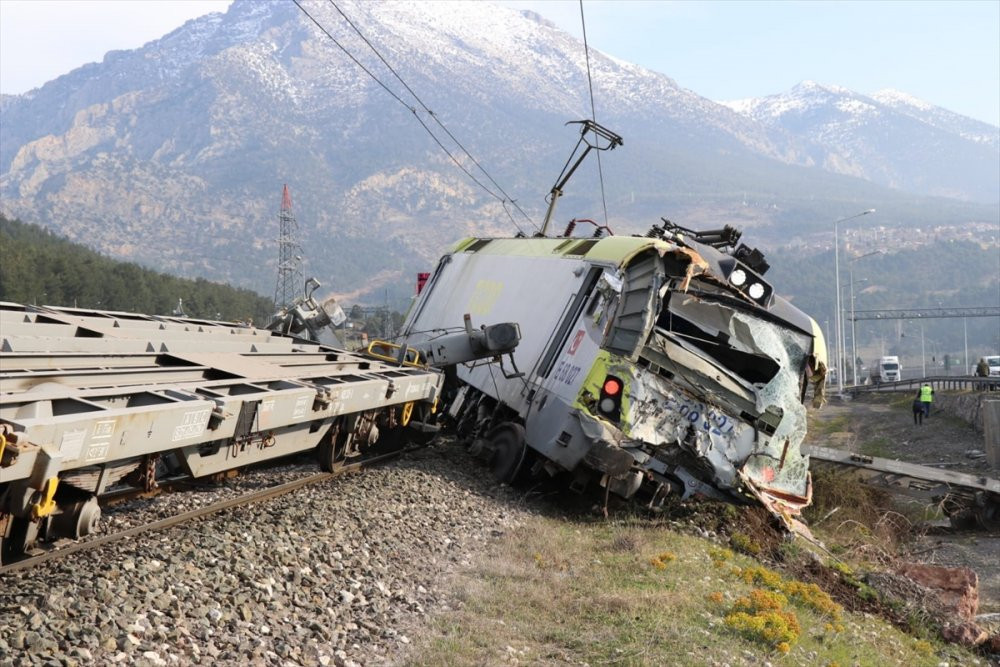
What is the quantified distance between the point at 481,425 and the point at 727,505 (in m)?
3.91

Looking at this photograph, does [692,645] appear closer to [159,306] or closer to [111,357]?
[111,357]

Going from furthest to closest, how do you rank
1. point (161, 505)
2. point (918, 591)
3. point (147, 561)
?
point (918, 591), point (161, 505), point (147, 561)

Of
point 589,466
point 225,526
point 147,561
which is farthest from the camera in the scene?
point 589,466

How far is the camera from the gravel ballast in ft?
19.1

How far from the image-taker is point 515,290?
50.2 feet

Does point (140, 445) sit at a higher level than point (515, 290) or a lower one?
lower

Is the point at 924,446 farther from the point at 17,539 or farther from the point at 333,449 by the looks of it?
the point at 17,539

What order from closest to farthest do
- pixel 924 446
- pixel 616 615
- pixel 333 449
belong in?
1. pixel 616 615
2. pixel 333 449
3. pixel 924 446

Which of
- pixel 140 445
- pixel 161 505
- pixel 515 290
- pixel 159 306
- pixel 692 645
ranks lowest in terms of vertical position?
pixel 159 306

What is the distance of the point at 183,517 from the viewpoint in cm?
862

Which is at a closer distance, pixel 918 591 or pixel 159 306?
pixel 918 591

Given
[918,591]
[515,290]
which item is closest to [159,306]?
[515,290]

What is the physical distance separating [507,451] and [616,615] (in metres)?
5.18

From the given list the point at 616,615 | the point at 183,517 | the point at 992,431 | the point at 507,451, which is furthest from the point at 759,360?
the point at 992,431
